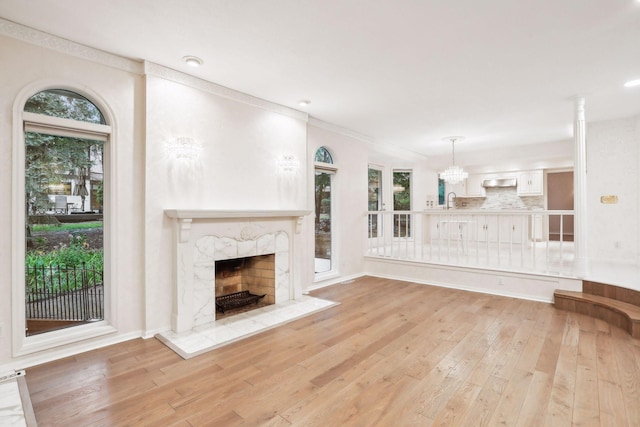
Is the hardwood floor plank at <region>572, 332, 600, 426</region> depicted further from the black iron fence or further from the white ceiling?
the black iron fence

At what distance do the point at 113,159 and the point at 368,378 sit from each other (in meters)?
3.06

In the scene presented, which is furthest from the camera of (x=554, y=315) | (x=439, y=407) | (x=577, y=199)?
(x=577, y=199)

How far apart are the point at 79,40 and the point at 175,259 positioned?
220 cm

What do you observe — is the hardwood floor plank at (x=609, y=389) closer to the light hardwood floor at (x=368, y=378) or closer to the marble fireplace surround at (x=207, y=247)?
the light hardwood floor at (x=368, y=378)

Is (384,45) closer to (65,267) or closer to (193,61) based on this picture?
(193,61)

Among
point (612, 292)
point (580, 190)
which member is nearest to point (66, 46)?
point (580, 190)

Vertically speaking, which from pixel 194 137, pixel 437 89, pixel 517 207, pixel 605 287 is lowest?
pixel 605 287

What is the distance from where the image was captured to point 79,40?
2.74 meters

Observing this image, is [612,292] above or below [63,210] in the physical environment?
below

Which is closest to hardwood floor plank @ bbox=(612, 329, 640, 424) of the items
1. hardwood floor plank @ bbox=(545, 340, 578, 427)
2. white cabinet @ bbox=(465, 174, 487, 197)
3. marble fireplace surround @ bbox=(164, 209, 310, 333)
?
hardwood floor plank @ bbox=(545, 340, 578, 427)

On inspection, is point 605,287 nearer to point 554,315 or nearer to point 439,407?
point 554,315

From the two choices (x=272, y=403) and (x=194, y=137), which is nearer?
(x=272, y=403)

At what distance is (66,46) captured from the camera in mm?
2732

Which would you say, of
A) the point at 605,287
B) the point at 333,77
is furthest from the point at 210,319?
the point at 605,287
